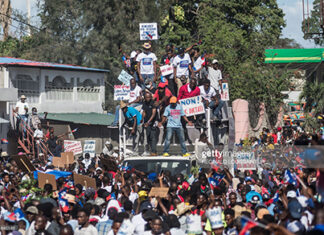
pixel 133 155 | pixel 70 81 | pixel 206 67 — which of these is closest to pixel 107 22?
pixel 70 81

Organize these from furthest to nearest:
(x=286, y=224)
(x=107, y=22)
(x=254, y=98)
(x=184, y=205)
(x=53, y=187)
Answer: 1. (x=107, y=22)
2. (x=254, y=98)
3. (x=53, y=187)
4. (x=184, y=205)
5. (x=286, y=224)

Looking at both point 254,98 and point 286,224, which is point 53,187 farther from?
point 254,98

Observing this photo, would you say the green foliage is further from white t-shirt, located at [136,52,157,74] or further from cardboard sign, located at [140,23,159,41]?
white t-shirt, located at [136,52,157,74]

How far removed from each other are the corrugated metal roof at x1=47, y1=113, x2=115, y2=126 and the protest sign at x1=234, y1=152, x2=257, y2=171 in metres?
16.7

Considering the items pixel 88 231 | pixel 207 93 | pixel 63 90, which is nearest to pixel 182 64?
pixel 207 93

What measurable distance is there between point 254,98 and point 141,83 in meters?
11.7

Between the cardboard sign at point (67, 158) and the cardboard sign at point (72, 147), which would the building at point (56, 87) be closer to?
the cardboard sign at point (72, 147)

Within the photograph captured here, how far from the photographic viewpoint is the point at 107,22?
145 feet

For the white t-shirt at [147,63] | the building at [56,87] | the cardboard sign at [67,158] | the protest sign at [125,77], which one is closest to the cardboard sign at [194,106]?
the white t-shirt at [147,63]

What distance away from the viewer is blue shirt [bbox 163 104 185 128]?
16188mm

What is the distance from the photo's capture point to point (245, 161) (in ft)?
49.7

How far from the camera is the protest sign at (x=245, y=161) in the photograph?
15109mm

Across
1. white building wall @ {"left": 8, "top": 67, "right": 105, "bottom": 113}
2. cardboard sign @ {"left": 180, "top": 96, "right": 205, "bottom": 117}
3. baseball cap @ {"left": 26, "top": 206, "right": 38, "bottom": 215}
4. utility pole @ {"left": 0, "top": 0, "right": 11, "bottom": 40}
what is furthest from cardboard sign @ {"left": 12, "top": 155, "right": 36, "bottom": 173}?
utility pole @ {"left": 0, "top": 0, "right": 11, "bottom": 40}

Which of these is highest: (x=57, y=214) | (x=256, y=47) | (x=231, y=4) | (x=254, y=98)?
(x=231, y=4)
